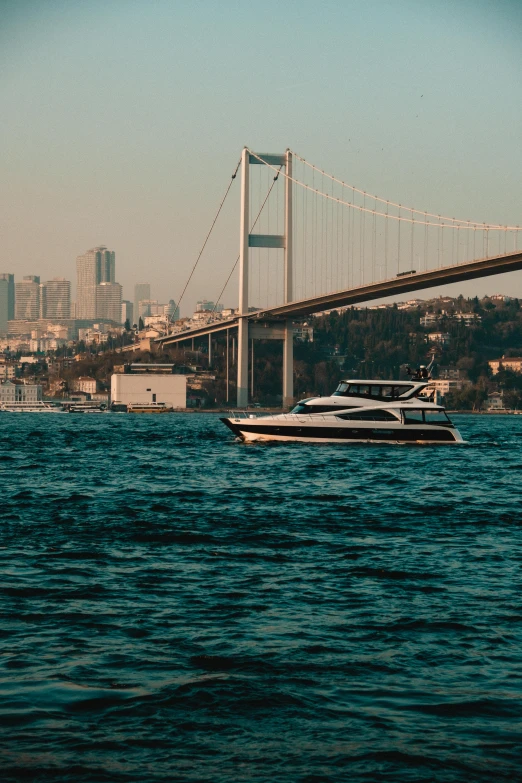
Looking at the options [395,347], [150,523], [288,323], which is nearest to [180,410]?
[288,323]

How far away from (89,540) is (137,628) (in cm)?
474

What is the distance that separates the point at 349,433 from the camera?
3484 cm

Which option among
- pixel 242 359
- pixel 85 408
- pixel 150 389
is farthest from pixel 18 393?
pixel 242 359

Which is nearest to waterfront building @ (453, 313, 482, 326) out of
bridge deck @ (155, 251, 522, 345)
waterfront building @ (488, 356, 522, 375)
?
waterfront building @ (488, 356, 522, 375)

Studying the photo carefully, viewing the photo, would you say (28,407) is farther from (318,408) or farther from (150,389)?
(318,408)

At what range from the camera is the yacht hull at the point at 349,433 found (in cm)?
3478

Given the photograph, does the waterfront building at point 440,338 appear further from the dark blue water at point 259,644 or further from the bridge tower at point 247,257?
the dark blue water at point 259,644

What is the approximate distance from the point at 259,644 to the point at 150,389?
111643 millimetres

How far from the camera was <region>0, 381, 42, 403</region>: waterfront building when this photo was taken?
127312mm

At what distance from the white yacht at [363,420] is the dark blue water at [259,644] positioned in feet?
60.2

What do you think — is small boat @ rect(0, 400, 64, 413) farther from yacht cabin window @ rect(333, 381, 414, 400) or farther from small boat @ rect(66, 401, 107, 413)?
yacht cabin window @ rect(333, 381, 414, 400)

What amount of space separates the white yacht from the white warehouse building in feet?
269

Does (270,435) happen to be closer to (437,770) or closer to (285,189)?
(437,770)

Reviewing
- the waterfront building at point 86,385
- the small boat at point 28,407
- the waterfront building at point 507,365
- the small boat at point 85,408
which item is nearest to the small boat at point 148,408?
the small boat at point 85,408
